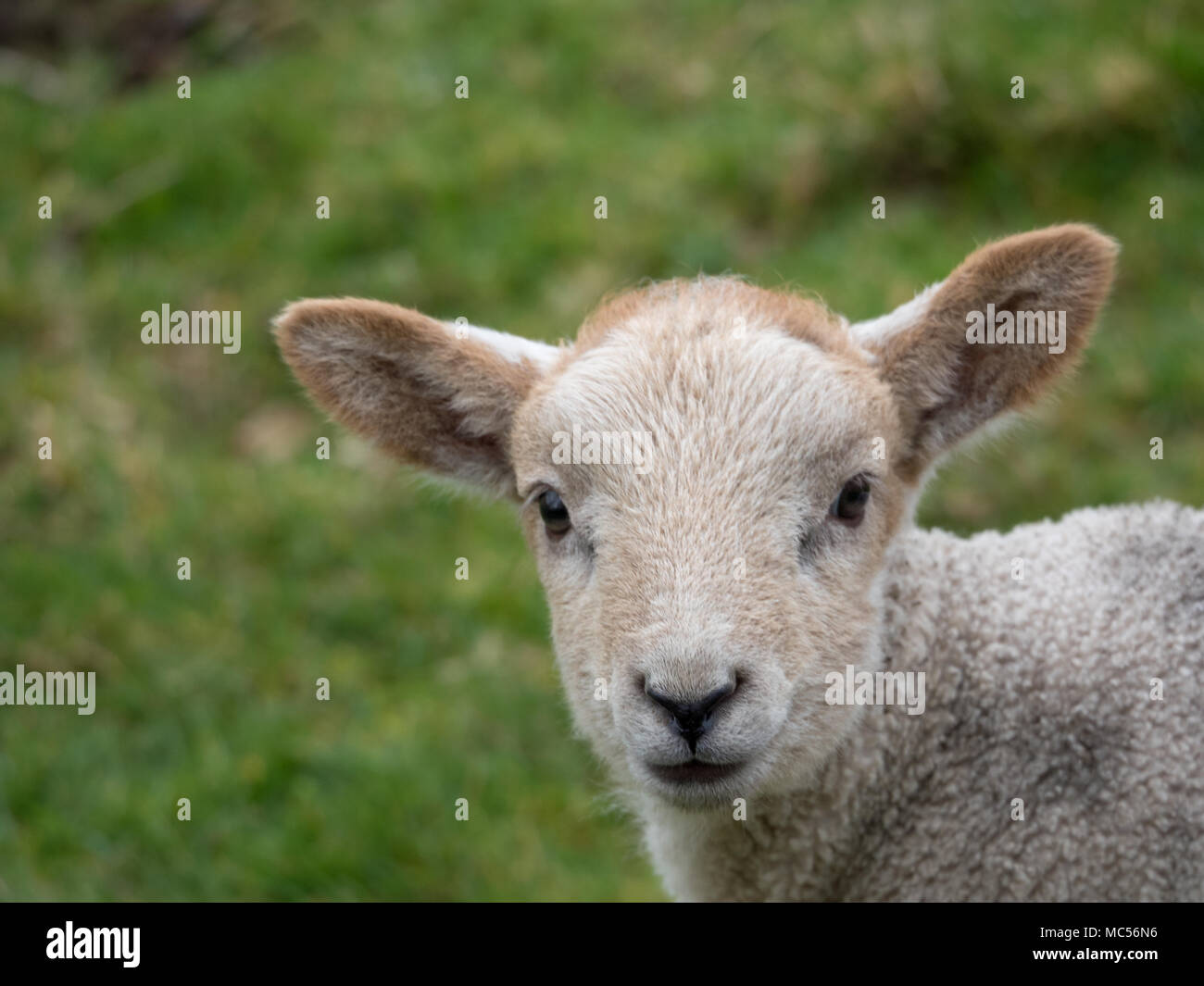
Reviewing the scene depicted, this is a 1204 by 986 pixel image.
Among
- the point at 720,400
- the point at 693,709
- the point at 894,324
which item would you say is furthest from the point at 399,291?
the point at 693,709

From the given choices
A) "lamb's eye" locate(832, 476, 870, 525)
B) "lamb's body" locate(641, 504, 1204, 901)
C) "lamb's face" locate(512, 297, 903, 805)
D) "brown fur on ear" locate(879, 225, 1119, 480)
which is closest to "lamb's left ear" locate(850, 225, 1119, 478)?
"brown fur on ear" locate(879, 225, 1119, 480)

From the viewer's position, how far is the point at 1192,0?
26.7 ft

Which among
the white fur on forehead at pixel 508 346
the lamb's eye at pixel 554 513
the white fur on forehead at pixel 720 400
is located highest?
the white fur on forehead at pixel 508 346

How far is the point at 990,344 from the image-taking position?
168 inches

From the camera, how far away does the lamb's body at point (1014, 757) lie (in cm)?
403

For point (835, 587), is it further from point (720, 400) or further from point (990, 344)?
point (990, 344)

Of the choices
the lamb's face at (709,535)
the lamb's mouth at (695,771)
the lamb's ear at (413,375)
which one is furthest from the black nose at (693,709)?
the lamb's ear at (413,375)

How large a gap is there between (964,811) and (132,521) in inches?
211

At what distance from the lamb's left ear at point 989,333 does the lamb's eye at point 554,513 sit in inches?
41.8

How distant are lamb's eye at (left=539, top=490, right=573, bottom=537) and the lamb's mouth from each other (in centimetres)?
83

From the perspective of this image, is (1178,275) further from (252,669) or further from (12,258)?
(12,258)

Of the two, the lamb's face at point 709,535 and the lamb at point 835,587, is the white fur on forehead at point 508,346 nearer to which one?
the lamb at point 835,587

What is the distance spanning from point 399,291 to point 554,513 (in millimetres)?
4943
